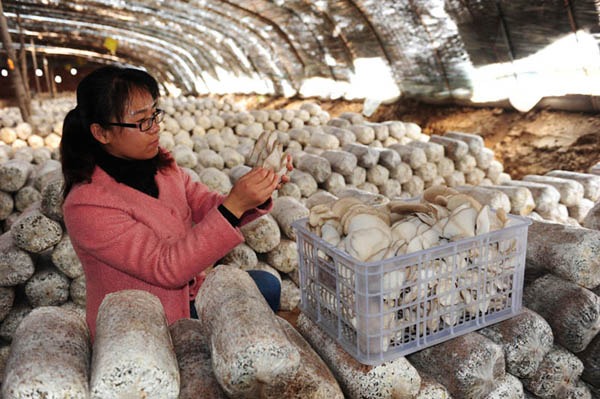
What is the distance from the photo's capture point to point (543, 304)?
6.67 ft

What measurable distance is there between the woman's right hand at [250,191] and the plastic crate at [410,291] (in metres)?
0.20

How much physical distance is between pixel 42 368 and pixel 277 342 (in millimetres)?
608

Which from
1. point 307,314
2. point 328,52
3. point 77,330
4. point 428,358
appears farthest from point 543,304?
point 328,52

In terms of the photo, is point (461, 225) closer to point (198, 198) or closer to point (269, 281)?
point (269, 281)

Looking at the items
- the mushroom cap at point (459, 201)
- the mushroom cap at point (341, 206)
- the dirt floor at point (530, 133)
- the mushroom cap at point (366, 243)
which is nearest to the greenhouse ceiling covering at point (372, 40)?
the dirt floor at point (530, 133)

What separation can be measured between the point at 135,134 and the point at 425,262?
4.08 ft

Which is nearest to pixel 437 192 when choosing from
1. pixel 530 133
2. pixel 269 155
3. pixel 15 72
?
pixel 269 155

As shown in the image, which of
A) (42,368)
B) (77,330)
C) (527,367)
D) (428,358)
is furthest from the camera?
(527,367)

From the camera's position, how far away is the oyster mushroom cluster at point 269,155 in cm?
172

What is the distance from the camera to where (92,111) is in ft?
5.97

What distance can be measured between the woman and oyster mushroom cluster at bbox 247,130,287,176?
4cm

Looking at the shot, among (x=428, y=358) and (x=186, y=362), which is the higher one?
(x=186, y=362)

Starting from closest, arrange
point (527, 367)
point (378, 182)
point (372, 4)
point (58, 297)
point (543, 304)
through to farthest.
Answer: point (527, 367) < point (543, 304) < point (58, 297) < point (378, 182) < point (372, 4)

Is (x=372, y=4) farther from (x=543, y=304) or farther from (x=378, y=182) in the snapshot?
(x=543, y=304)
